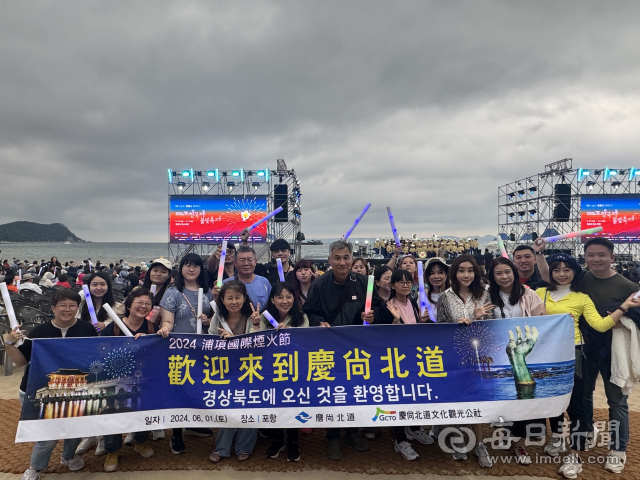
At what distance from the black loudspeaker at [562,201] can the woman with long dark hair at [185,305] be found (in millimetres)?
23274

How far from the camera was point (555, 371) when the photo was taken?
2.99 meters

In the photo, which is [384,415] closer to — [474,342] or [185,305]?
[474,342]

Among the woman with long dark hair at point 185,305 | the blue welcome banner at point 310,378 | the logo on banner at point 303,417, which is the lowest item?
the logo on banner at point 303,417

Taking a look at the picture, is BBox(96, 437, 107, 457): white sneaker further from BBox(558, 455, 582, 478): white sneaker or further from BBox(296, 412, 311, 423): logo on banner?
BBox(558, 455, 582, 478): white sneaker

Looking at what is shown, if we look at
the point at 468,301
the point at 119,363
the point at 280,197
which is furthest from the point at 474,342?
the point at 280,197

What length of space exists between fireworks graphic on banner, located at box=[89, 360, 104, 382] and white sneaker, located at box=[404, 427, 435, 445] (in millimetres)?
2706

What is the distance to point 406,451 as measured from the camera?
3141 millimetres

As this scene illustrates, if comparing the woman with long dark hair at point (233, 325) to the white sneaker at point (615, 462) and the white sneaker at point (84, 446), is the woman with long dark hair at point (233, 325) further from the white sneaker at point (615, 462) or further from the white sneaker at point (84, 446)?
the white sneaker at point (615, 462)

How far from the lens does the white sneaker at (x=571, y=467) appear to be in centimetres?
286

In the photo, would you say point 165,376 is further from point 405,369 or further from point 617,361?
point 617,361

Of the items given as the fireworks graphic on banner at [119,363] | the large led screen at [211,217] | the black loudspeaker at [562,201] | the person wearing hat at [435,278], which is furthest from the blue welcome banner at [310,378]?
the black loudspeaker at [562,201]

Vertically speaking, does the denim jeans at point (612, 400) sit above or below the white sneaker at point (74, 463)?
above

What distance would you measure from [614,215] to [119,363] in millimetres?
26668

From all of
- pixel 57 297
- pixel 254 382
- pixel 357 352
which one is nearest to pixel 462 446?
pixel 357 352
